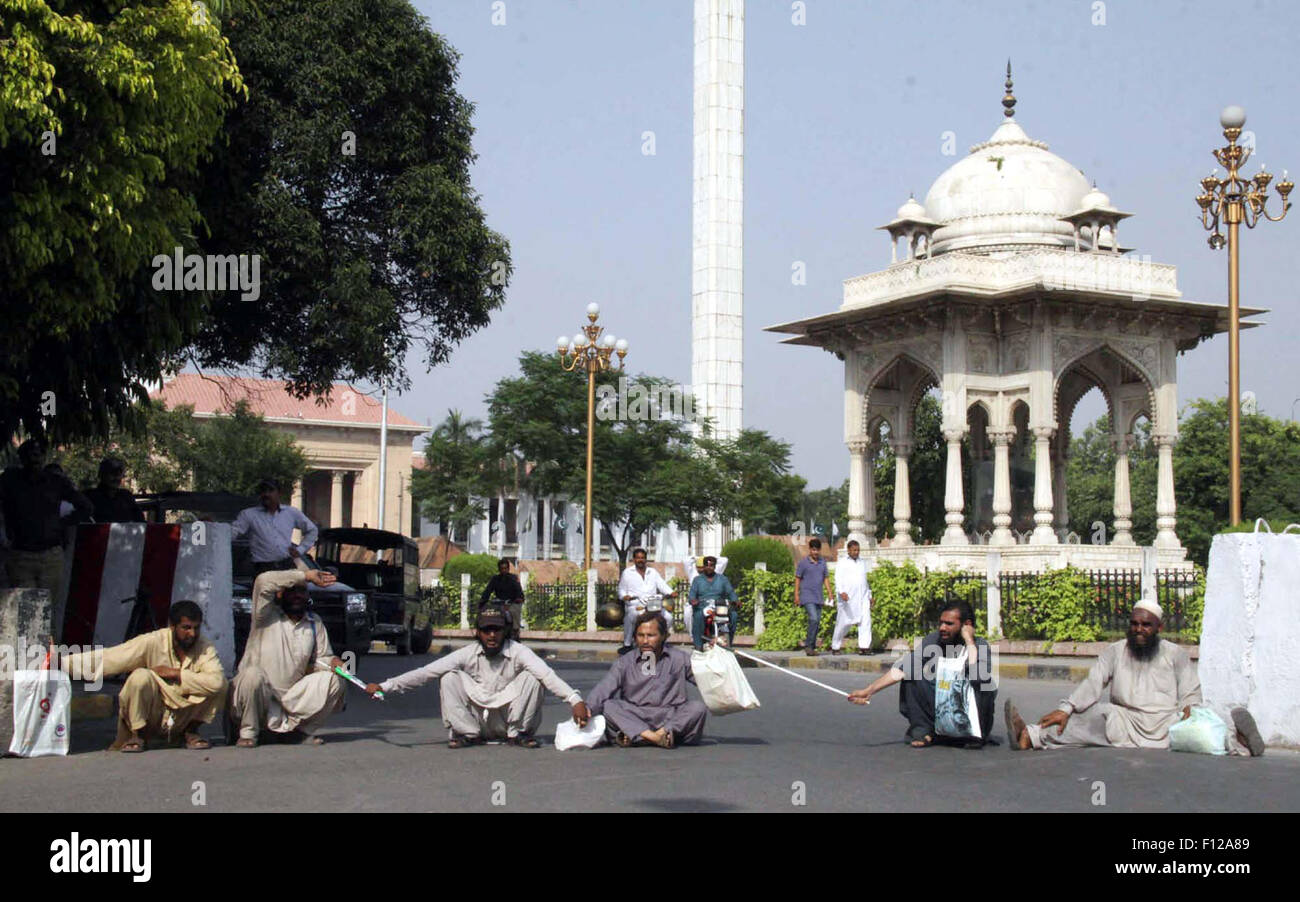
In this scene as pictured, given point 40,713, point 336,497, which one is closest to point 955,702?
point 40,713

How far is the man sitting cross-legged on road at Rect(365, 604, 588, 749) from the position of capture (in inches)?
414

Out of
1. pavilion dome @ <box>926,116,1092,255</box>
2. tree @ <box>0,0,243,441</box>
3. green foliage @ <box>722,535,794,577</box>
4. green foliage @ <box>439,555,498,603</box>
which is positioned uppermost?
pavilion dome @ <box>926,116,1092,255</box>

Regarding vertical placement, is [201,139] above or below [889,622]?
above

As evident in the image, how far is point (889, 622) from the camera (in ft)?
74.9

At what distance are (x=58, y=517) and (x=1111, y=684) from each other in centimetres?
824

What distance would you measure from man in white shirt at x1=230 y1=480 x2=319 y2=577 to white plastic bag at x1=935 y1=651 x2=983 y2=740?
6170mm

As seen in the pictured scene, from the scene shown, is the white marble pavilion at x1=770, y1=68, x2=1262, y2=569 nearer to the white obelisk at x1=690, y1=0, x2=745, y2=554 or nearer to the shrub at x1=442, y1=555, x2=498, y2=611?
the shrub at x1=442, y1=555, x2=498, y2=611

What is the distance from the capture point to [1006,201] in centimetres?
3378

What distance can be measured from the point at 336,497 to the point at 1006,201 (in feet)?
205

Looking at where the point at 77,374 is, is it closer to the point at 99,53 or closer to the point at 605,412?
the point at 99,53

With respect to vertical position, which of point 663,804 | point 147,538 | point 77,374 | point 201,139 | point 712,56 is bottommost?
point 663,804

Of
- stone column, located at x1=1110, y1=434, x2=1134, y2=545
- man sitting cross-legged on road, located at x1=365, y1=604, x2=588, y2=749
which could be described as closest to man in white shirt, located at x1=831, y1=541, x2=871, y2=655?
man sitting cross-legged on road, located at x1=365, y1=604, x2=588, y2=749

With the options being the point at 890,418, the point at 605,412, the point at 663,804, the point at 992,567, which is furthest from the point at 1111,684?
the point at 605,412

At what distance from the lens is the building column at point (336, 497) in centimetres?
8981
